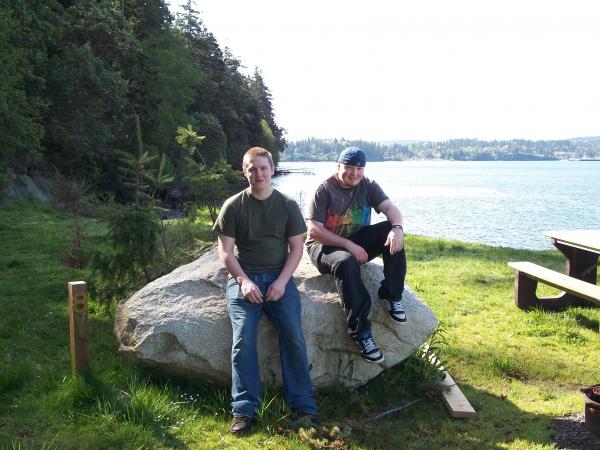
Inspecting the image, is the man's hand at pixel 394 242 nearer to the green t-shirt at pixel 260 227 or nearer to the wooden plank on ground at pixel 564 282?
the green t-shirt at pixel 260 227

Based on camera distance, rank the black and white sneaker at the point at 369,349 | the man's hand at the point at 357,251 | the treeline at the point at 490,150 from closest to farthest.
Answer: the black and white sneaker at the point at 369,349
the man's hand at the point at 357,251
the treeline at the point at 490,150

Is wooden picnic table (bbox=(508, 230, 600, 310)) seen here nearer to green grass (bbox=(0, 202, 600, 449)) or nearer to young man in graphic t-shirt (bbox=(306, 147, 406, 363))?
green grass (bbox=(0, 202, 600, 449))

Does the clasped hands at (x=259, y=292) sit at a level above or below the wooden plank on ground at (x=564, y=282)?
above

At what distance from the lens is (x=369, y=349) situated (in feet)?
15.6

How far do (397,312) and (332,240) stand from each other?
87 centimetres

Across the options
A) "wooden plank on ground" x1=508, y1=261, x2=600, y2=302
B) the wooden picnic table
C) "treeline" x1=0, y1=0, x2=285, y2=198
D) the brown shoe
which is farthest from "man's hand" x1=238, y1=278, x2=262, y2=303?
the wooden picnic table

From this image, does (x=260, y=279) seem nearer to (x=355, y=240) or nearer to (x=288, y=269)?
(x=288, y=269)

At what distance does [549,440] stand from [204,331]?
2.85 meters

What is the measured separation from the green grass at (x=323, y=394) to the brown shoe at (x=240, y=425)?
0.23 feet

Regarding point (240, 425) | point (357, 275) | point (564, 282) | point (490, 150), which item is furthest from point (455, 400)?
point (490, 150)

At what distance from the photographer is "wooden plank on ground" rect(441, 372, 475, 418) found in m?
4.63

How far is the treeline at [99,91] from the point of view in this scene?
18.3 metres

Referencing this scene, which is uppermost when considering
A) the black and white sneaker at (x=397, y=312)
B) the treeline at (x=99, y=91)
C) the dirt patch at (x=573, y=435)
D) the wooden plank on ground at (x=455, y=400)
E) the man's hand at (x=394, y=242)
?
the treeline at (x=99, y=91)

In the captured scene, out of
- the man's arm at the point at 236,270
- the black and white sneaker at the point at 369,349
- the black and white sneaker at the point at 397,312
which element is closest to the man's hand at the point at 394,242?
the black and white sneaker at the point at 397,312
